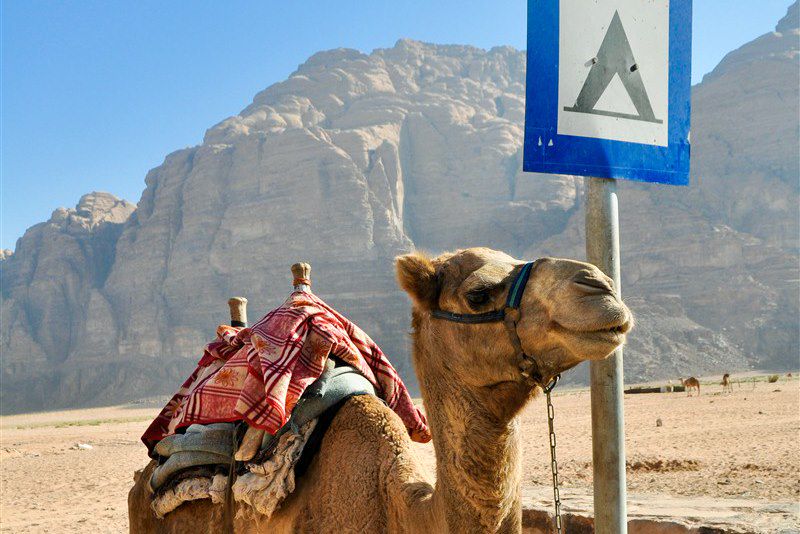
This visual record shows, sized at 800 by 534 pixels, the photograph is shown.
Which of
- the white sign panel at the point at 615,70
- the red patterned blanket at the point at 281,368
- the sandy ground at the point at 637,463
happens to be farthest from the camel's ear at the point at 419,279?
the sandy ground at the point at 637,463

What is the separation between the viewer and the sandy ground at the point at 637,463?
919 cm

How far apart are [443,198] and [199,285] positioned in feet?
109

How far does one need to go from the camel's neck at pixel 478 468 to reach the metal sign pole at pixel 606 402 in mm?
283

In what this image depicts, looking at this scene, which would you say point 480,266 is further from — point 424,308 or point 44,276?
point 44,276

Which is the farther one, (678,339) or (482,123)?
(482,123)

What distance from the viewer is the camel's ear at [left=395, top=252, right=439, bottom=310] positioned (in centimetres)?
281

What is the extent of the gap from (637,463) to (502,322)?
365 inches

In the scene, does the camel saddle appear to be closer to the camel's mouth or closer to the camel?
the camel

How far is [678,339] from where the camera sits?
66312 mm

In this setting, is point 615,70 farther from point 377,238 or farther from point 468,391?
point 377,238

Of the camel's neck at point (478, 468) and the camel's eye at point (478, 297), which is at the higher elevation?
the camel's eye at point (478, 297)

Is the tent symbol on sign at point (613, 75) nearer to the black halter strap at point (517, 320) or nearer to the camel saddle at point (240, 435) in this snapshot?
the black halter strap at point (517, 320)

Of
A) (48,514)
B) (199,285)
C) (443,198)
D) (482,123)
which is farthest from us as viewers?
(482,123)

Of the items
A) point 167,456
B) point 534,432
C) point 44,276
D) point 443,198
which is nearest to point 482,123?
point 443,198
